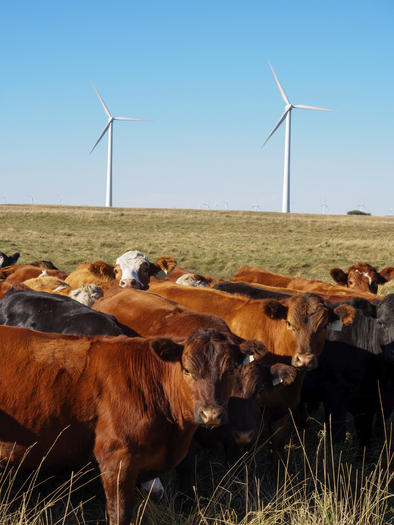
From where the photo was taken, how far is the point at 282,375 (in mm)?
5246

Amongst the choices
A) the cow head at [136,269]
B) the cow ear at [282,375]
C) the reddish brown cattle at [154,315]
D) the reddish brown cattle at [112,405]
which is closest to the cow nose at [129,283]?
the cow head at [136,269]

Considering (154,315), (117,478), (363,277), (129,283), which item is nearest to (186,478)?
(117,478)

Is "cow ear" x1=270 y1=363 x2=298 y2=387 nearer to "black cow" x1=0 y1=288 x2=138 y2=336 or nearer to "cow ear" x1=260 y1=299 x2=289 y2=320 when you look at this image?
"cow ear" x1=260 y1=299 x2=289 y2=320

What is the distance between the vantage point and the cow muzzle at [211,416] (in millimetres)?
3805

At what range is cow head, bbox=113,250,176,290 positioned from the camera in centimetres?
938

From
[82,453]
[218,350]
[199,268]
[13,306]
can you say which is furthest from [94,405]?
[199,268]

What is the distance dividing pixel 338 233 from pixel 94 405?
4414 centimetres

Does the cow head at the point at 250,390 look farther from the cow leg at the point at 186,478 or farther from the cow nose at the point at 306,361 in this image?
the cow leg at the point at 186,478

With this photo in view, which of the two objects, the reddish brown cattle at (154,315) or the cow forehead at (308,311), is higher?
the cow forehead at (308,311)

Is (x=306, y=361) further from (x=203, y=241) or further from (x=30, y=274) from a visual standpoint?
(x=203, y=241)

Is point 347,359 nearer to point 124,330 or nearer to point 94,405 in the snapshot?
point 124,330

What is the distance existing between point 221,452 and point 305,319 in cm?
178

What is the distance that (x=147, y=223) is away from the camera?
52.9 meters

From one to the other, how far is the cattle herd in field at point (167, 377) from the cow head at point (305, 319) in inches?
0.5
